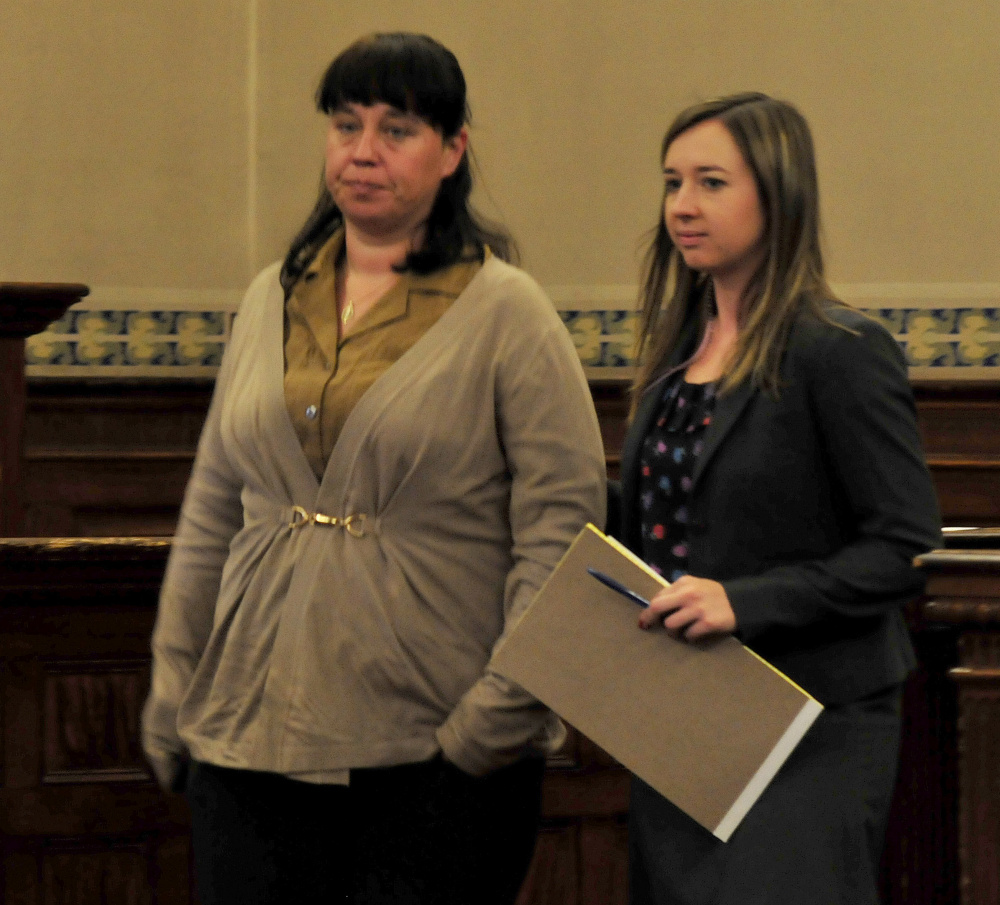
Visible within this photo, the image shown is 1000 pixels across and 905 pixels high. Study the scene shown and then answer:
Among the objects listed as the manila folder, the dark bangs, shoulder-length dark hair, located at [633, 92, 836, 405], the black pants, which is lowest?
the black pants

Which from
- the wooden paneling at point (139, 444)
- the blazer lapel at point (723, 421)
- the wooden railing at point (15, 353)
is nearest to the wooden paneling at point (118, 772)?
the blazer lapel at point (723, 421)

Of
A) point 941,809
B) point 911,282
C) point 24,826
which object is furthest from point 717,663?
point 911,282

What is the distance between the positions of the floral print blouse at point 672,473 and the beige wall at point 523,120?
3.33m

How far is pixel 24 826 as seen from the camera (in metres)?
2.46

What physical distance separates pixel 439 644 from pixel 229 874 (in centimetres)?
35

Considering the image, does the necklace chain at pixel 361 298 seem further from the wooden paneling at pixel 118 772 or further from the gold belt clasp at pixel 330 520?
the wooden paneling at pixel 118 772

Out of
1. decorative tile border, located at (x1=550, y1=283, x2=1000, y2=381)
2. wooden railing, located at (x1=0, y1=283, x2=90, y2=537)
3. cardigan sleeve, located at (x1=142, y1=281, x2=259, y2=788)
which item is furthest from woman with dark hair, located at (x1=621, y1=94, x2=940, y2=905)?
decorative tile border, located at (x1=550, y1=283, x2=1000, y2=381)

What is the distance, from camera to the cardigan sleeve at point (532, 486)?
1.64 meters

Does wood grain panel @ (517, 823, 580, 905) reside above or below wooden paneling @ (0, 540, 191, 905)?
below

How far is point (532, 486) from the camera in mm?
1695

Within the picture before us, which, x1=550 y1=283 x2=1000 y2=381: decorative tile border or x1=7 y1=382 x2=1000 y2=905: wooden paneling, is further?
x1=550 y1=283 x2=1000 y2=381: decorative tile border

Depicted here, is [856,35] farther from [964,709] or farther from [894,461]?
[894,461]

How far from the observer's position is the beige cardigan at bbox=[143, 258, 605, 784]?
1.66m

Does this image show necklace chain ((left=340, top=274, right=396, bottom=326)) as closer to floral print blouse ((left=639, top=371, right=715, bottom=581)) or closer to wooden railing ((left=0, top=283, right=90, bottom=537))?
floral print blouse ((left=639, top=371, right=715, bottom=581))
